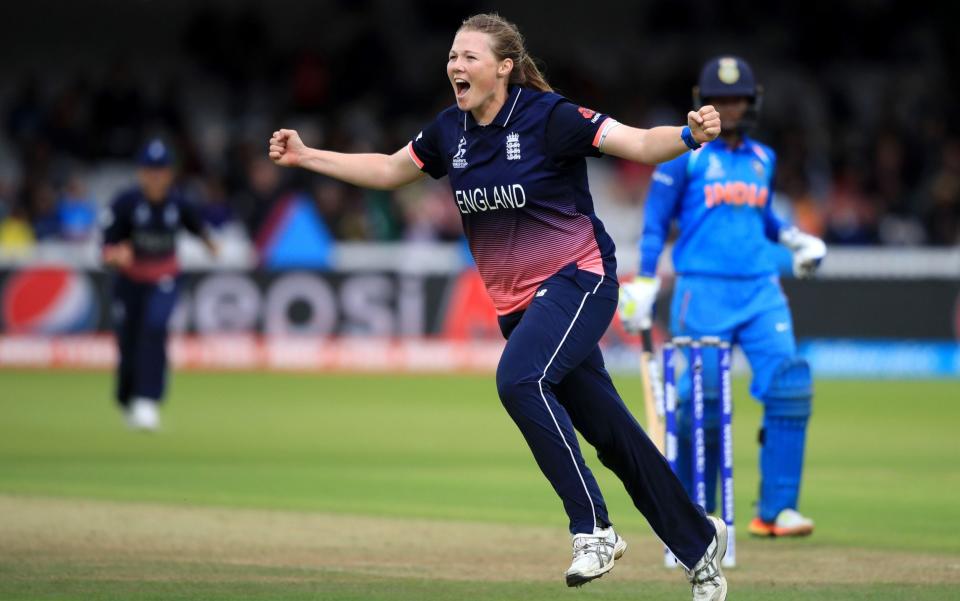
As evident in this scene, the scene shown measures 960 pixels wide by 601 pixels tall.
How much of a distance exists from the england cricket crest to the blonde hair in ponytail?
30 cm

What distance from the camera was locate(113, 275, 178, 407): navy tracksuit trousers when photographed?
1379 centimetres

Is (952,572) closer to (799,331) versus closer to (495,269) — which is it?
Answer: (495,269)

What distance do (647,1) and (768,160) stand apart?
19.1 m

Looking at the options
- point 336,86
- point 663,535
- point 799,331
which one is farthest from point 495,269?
point 336,86

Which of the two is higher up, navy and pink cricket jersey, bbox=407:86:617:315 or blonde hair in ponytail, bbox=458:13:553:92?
blonde hair in ponytail, bbox=458:13:553:92

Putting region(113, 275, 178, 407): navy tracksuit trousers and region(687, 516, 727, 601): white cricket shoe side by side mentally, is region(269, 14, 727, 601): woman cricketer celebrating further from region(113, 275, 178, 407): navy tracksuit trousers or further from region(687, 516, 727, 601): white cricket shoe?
region(113, 275, 178, 407): navy tracksuit trousers

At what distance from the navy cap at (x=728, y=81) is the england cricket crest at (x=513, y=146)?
249 cm

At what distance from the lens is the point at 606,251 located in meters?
6.25

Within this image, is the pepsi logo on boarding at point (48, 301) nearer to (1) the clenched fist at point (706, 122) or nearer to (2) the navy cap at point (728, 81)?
(2) the navy cap at point (728, 81)

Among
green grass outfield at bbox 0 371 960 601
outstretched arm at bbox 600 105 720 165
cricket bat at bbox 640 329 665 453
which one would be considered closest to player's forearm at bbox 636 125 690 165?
outstretched arm at bbox 600 105 720 165

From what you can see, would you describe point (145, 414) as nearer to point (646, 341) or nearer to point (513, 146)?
point (646, 341)

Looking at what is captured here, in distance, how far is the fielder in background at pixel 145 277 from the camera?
13820 millimetres

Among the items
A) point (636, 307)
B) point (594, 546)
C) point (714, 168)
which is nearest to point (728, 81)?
point (714, 168)

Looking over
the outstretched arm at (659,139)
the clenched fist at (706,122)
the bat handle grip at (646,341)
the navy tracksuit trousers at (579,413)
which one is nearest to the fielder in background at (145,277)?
the bat handle grip at (646,341)
